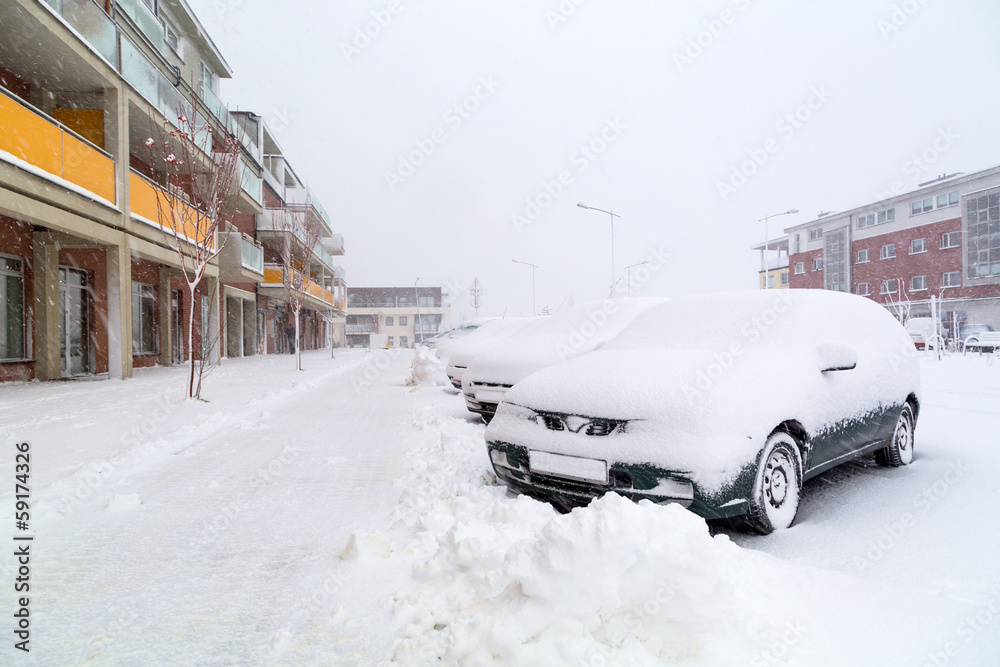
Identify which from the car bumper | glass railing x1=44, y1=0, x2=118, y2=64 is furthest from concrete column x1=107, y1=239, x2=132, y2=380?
the car bumper

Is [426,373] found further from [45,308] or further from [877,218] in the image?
[877,218]

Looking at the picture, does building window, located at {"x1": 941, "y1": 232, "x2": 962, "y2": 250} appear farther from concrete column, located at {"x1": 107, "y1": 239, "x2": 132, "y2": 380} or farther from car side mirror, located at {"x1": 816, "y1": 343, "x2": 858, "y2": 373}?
concrete column, located at {"x1": 107, "y1": 239, "x2": 132, "y2": 380}

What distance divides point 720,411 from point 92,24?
13.3 metres

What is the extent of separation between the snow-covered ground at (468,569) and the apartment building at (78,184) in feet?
22.6

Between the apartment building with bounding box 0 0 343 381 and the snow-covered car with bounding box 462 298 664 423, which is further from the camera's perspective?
the apartment building with bounding box 0 0 343 381

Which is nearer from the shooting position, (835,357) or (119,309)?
(835,357)

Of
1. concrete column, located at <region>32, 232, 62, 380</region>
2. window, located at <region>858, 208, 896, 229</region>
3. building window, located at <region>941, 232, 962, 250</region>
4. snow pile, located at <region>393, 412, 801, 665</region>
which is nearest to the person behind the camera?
snow pile, located at <region>393, 412, 801, 665</region>

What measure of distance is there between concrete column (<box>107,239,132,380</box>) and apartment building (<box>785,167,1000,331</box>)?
36.7 m

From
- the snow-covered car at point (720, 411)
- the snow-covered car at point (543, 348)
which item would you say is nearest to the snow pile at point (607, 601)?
the snow-covered car at point (720, 411)

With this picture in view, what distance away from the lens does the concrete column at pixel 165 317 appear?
1702 centimetres

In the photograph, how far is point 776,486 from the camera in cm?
319

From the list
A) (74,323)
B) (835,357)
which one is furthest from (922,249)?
(74,323)

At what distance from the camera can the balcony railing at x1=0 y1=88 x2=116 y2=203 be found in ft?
27.7

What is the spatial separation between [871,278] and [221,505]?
49352mm
